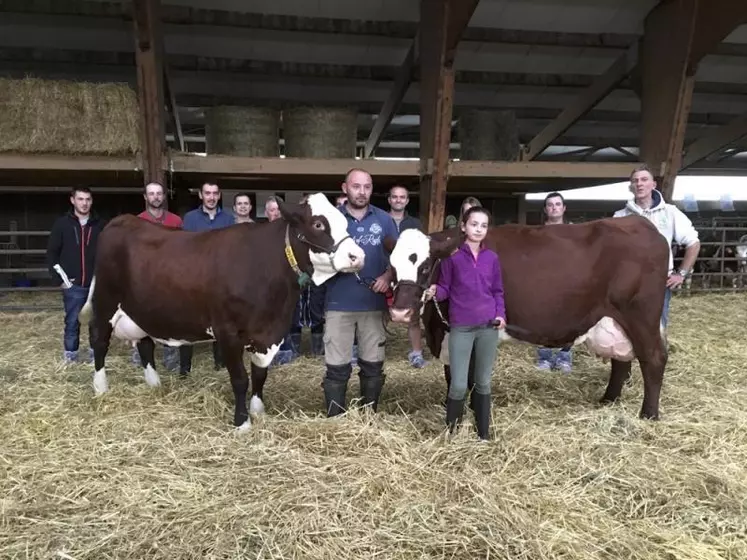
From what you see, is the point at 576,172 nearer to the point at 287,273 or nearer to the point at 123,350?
the point at 287,273

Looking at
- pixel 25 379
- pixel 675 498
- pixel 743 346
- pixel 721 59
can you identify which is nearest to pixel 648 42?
pixel 721 59

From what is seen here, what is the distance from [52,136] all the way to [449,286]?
5.22 metres

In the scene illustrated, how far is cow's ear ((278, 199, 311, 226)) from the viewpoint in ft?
11.8

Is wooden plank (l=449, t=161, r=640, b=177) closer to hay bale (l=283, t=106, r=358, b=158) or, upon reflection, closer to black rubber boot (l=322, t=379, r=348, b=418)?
hay bale (l=283, t=106, r=358, b=158)

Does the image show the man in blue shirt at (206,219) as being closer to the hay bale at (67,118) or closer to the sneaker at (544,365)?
the hay bale at (67,118)

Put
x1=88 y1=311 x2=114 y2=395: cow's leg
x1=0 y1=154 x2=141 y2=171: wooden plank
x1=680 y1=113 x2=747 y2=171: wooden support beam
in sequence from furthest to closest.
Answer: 1. x1=680 y1=113 x2=747 y2=171: wooden support beam
2. x1=0 y1=154 x2=141 y2=171: wooden plank
3. x1=88 y1=311 x2=114 y2=395: cow's leg

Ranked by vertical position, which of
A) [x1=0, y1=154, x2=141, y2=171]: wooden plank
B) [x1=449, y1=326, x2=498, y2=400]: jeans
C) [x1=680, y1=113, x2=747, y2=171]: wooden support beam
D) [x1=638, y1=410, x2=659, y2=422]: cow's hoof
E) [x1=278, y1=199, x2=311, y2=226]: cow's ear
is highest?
[x1=680, y1=113, x2=747, y2=171]: wooden support beam

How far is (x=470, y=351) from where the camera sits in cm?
336

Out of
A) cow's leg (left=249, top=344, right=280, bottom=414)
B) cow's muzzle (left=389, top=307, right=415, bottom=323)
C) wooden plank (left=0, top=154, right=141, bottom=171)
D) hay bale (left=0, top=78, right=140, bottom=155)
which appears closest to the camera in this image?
cow's muzzle (left=389, top=307, right=415, bottom=323)

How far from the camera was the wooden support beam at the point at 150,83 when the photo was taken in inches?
232

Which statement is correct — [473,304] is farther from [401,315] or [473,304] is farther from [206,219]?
[206,219]

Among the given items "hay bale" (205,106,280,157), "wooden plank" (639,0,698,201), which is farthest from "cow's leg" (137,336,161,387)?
"wooden plank" (639,0,698,201)

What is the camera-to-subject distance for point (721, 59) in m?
9.30

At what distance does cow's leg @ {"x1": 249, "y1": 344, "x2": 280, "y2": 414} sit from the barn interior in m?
3.45
